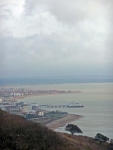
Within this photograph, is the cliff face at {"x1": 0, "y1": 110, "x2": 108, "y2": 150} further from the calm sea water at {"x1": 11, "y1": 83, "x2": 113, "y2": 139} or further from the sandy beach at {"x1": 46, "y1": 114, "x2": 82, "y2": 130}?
the sandy beach at {"x1": 46, "y1": 114, "x2": 82, "y2": 130}

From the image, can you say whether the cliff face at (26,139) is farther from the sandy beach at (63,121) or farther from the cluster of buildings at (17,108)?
the cluster of buildings at (17,108)

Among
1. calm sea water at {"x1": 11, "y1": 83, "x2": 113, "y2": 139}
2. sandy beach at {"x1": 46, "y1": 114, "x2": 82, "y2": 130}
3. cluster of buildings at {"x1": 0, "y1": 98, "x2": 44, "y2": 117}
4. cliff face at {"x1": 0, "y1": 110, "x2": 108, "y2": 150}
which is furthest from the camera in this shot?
cluster of buildings at {"x1": 0, "y1": 98, "x2": 44, "y2": 117}

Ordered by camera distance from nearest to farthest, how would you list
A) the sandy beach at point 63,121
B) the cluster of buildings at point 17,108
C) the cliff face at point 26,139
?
the cliff face at point 26,139 < the sandy beach at point 63,121 < the cluster of buildings at point 17,108

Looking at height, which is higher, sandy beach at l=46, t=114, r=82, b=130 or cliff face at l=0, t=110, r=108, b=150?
cliff face at l=0, t=110, r=108, b=150

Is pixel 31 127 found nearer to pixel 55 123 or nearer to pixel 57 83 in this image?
pixel 55 123

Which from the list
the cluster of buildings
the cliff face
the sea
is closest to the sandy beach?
the sea

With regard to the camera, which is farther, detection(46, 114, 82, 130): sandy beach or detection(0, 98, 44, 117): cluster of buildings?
detection(0, 98, 44, 117): cluster of buildings

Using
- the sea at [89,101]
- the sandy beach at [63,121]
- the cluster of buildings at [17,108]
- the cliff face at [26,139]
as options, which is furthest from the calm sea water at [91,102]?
the cliff face at [26,139]

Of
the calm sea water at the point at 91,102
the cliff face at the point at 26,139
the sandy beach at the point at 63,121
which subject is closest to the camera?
the cliff face at the point at 26,139
